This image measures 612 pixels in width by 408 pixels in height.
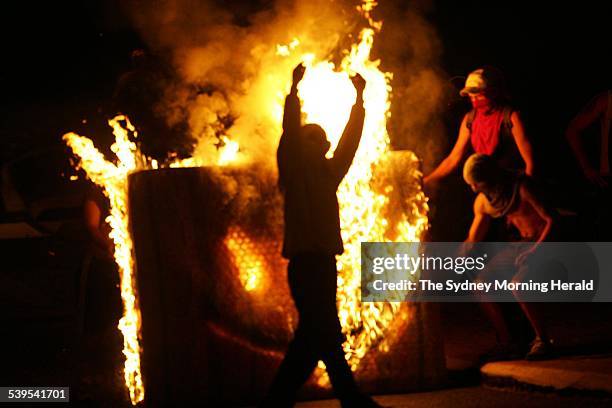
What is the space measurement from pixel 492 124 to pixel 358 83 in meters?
2.31

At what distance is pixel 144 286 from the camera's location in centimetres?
607

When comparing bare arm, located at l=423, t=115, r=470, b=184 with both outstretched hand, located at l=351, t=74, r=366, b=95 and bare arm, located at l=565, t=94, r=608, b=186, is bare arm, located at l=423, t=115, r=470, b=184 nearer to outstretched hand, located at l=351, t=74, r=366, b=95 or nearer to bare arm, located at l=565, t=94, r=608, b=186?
bare arm, located at l=565, t=94, r=608, b=186

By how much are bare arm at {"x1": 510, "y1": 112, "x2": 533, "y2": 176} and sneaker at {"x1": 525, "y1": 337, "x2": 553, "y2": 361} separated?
1373mm

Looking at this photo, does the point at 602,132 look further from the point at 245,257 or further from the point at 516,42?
the point at 245,257

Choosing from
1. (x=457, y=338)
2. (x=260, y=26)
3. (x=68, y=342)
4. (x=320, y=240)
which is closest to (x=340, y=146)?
(x=320, y=240)

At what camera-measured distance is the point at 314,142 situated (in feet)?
18.2

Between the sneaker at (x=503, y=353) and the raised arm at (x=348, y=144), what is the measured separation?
2.18m

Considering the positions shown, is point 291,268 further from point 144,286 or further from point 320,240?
point 144,286

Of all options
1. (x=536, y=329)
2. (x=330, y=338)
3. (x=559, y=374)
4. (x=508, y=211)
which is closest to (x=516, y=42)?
(x=508, y=211)

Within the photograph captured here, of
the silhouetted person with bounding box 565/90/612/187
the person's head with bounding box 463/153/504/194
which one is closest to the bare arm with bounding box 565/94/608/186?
the silhouetted person with bounding box 565/90/612/187

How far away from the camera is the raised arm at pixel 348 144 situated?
558cm

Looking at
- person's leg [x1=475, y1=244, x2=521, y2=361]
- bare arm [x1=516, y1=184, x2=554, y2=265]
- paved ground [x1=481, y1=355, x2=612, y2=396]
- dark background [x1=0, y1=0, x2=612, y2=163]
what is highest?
dark background [x1=0, y1=0, x2=612, y2=163]

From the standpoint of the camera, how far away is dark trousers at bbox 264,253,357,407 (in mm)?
5363

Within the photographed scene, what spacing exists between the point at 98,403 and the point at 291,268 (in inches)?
84.0
